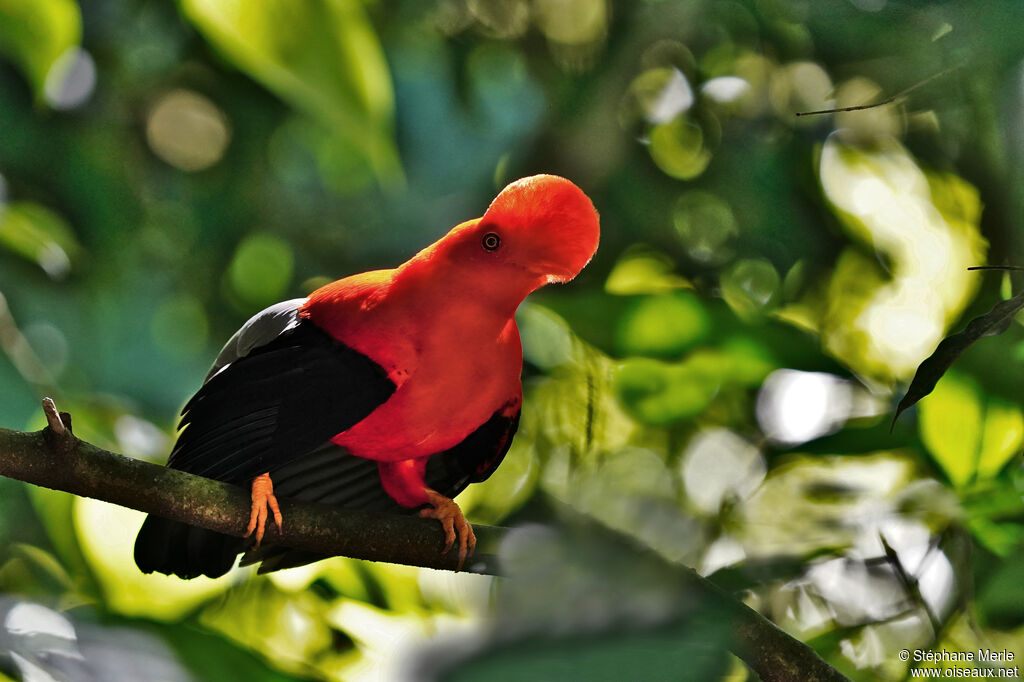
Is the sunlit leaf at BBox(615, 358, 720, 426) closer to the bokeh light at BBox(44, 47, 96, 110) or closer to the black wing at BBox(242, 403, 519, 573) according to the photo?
the black wing at BBox(242, 403, 519, 573)

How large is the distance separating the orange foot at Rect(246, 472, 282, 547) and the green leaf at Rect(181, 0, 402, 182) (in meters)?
0.25

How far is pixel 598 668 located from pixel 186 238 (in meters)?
0.44

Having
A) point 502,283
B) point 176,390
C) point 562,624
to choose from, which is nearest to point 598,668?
point 562,624

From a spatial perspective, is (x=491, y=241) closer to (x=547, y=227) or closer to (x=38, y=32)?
(x=547, y=227)

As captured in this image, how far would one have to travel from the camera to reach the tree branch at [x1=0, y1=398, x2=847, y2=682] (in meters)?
0.44

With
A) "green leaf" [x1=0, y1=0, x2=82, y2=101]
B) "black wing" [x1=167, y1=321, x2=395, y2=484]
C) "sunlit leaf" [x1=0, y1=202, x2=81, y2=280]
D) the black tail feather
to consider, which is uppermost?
"green leaf" [x1=0, y1=0, x2=82, y2=101]

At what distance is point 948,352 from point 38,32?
2.08ft

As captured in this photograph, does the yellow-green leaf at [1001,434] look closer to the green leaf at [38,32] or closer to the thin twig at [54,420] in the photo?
the thin twig at [54,420]

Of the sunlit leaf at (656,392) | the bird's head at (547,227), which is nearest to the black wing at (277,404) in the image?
A: the bird's head at (547,227)

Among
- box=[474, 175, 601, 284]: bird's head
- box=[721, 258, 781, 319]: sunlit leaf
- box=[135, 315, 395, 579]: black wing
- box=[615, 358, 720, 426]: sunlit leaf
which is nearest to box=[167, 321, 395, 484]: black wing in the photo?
box=[135, 315, 395, 579]: black wing

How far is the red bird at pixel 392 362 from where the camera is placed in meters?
0.49

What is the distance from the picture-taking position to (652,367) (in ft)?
2.24

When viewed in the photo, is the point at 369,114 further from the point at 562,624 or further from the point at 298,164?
the point at 562,624

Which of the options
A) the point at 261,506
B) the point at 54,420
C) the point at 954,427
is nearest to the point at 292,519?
the point at 261,506
